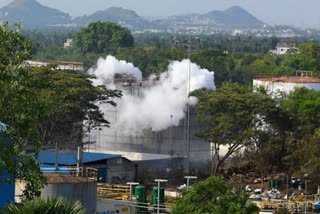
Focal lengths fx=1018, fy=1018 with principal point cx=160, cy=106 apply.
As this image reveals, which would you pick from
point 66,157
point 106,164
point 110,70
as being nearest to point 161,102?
point 106,164

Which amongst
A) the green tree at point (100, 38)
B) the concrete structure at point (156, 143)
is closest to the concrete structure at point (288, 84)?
the concrete structure at point (156, 143)

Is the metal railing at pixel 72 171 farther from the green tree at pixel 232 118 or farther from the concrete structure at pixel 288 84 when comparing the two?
the concrete structure at pixel 288 84

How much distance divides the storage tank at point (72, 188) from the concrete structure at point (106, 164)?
566 inches

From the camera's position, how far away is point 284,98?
58594 mm

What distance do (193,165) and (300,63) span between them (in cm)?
5626

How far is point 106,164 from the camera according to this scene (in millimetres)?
44250

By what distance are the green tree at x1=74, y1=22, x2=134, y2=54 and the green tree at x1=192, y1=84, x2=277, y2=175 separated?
86.7 metres

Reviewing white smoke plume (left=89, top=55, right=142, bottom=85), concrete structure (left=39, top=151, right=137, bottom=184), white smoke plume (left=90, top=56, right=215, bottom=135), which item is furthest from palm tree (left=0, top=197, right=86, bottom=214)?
white smoke plume (left=89, top=55, right=142, bottom=85)

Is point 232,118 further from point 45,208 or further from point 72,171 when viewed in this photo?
point 45,208

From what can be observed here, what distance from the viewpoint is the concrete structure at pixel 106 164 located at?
43.0 metres

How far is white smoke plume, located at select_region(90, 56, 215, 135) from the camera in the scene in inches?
2051

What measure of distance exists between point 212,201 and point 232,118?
24.7 metres

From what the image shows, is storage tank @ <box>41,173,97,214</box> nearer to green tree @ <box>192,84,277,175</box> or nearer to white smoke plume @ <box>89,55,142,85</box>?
green tree @ <box>192,84,277,175</box>

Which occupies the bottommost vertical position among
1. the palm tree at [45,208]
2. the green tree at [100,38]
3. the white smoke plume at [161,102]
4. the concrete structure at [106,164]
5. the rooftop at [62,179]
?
the palm tree at [45,208]
